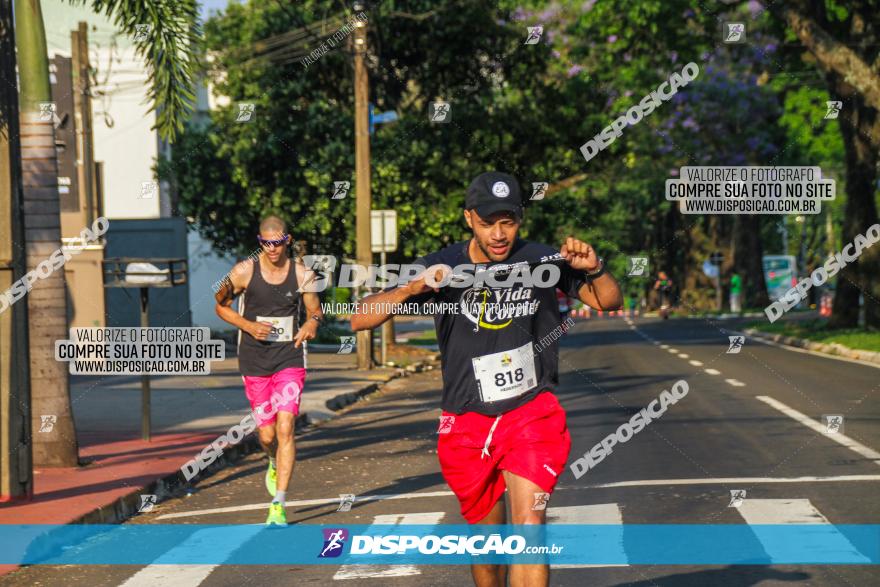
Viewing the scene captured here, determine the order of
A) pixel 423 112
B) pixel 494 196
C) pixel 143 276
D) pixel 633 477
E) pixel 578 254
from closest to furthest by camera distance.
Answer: pixel 578 254, pixel 494 196, pixel 633 477, pixel 143 276, pixel 423 112

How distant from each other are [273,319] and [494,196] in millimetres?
5059

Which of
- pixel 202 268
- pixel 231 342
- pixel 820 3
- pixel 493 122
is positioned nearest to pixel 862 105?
pixel 820 3

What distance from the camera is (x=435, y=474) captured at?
1224 centimetres

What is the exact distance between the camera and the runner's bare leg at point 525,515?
5.62m

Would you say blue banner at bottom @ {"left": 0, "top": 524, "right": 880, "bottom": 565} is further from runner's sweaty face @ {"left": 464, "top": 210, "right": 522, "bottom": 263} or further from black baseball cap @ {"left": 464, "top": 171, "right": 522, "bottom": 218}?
black baseball cap @ {"left": 464, "top": 171, "right": 522, "bottom": 218}

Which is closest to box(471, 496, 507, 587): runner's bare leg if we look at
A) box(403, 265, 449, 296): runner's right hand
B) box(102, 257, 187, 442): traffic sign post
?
box(403, 265, 449, 296): runner's right hand

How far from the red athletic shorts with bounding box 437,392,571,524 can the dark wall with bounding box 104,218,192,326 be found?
3194cm

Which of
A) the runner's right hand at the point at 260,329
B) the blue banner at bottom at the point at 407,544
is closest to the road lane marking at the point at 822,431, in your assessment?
the blue banner at bottom at the point at 407,544

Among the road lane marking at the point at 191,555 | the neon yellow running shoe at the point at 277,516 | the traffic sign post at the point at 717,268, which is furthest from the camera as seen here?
the traffic sign post at the point at 717,268

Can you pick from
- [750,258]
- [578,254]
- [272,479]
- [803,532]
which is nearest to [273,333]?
[272,479]

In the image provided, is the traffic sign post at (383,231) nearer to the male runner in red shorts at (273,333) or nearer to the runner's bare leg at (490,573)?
the male runner in red shorts at (273,333)

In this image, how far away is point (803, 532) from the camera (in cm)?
838

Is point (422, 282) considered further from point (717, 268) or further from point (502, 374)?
point (717, 268)

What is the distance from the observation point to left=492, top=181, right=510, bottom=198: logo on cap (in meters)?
5.73
